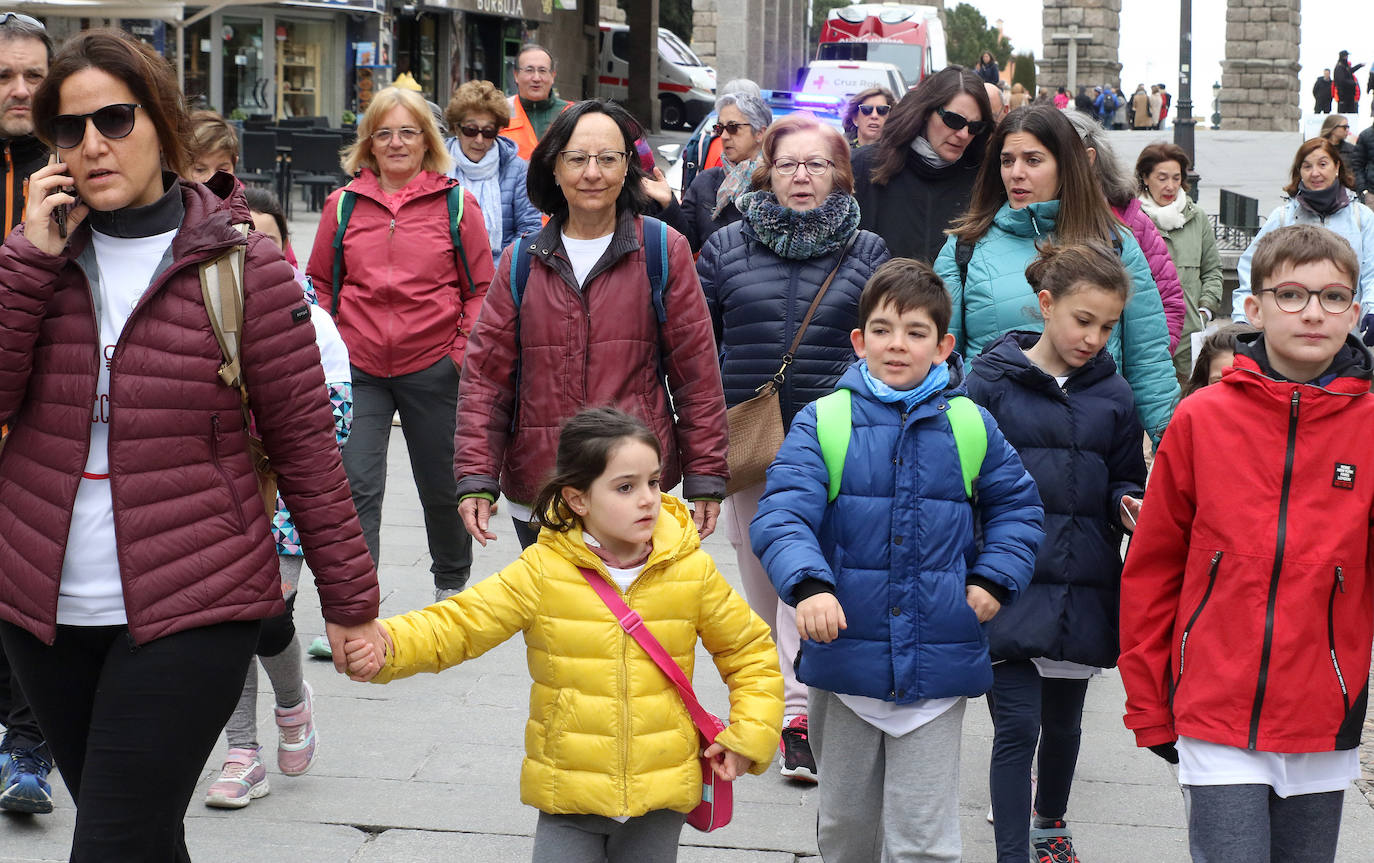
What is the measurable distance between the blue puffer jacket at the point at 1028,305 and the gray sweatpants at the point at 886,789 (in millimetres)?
1473

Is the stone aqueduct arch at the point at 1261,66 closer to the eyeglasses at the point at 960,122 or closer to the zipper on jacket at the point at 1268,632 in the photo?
the eyeglasses at the point at 960,122

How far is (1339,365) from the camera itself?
139 inches

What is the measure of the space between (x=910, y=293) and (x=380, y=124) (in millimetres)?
3168

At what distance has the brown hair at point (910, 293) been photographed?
3.93 metres

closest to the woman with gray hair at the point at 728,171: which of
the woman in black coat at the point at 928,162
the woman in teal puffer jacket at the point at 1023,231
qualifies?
the woman in black coat at the point at 928,162

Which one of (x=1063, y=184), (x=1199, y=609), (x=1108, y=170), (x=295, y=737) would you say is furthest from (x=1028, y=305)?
(x=295, y=737)

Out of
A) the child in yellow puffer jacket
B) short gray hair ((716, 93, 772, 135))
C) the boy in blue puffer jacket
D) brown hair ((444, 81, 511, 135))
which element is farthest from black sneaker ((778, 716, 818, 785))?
brown hair ((444, 81, 511, 135))

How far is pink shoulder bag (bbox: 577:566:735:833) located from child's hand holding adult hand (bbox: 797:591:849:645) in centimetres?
28

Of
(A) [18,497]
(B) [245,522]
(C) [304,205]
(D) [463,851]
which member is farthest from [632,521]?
(C) [304,205]

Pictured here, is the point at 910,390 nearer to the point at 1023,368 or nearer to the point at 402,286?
the point at 1023,368

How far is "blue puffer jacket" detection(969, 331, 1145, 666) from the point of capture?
4332mm

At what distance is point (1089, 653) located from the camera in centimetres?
433

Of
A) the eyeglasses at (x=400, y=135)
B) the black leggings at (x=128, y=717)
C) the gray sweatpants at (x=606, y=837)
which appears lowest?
the gray sweatpants at (x=606, y=837)

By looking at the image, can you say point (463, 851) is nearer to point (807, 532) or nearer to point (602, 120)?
point (807, 532)
